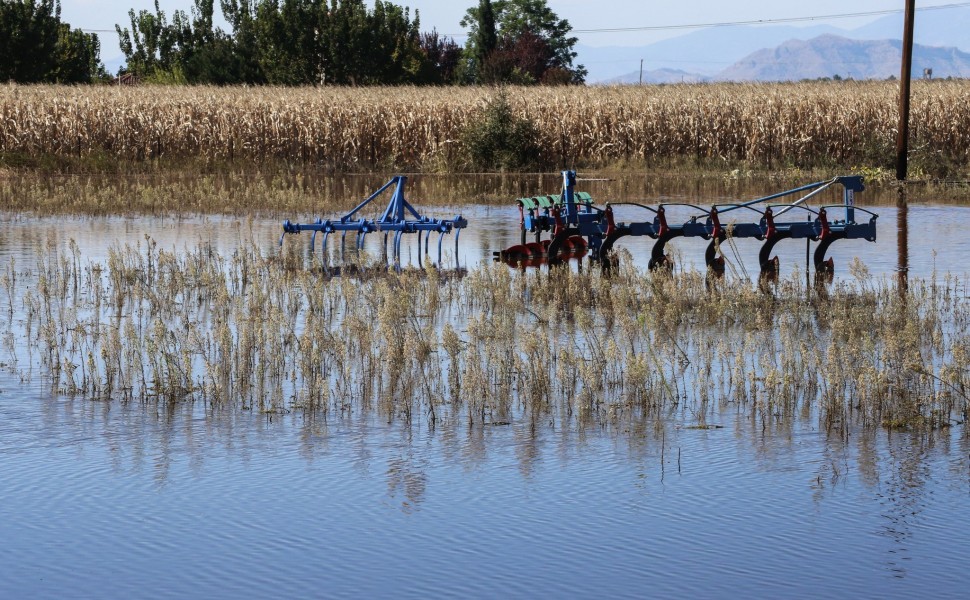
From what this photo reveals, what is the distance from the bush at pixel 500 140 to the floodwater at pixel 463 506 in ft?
91.1

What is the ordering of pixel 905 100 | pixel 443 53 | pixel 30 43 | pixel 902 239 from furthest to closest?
pixel 443 53
pixel 30 43
pixel 905 100
pixel 902 239

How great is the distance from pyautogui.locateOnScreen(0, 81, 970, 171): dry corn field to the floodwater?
28.9 meters

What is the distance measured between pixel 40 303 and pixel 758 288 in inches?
272

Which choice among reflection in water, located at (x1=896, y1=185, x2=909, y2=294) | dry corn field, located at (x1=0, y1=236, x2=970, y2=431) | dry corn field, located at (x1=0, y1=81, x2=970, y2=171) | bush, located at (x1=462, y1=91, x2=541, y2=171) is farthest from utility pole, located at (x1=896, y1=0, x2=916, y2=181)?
dry corn field, located at (x1=0, y1=236, x2=970, y2=431)

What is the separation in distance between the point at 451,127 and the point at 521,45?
5109 cm

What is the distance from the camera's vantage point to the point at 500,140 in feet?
121

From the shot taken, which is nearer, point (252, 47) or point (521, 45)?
point (252, 47)

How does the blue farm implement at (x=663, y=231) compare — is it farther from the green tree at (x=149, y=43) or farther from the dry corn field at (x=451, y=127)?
the green tree at (x=149, y=43)

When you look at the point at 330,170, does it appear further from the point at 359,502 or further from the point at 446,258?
the point at 359,502

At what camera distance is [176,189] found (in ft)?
93.4

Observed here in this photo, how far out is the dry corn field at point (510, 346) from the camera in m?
9.15

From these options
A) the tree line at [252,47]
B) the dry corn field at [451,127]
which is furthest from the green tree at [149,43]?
the dry corn field at [451,127]

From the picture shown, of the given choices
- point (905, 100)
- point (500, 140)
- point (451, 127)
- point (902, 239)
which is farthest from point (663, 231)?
point (451, 127)

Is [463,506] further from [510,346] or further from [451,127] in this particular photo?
[451,127]
